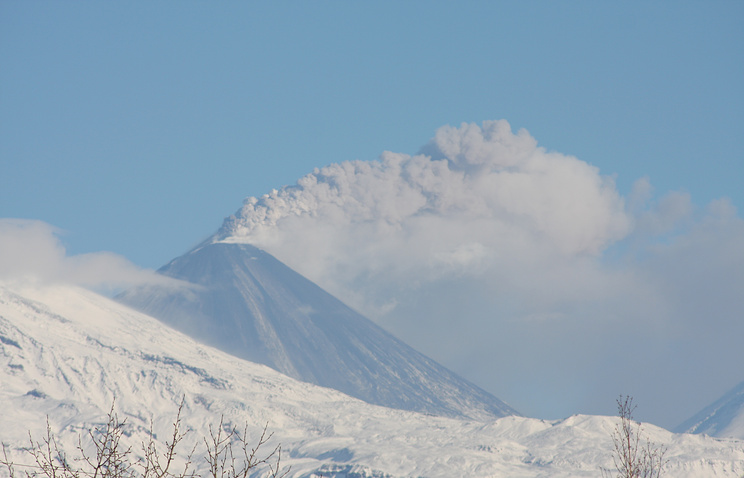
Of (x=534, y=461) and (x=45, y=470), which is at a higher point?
(x=534, y=461)

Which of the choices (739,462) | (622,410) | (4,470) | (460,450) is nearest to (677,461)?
(739,462)

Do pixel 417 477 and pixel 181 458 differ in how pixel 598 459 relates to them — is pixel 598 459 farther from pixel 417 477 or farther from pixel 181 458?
pixel 181 458

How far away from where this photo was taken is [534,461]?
19738 cm

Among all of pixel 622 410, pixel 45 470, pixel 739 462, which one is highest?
pixel 739 462

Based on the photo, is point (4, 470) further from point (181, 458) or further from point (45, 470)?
point (45, 470)

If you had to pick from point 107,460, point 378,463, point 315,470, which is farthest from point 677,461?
point 107,460

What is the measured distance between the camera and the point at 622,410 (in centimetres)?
2184

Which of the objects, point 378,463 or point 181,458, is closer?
point 378,463

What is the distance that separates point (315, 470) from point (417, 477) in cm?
1833

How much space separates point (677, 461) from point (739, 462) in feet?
38.2

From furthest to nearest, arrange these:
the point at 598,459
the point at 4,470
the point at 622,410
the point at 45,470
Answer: the point at 598,459
the point at 4,470
the point at 622,410
the point at 45,470

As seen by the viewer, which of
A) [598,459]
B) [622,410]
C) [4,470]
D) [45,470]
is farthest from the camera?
[598,459]

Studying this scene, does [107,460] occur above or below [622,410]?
below

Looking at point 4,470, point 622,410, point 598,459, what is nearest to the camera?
point 622,410
